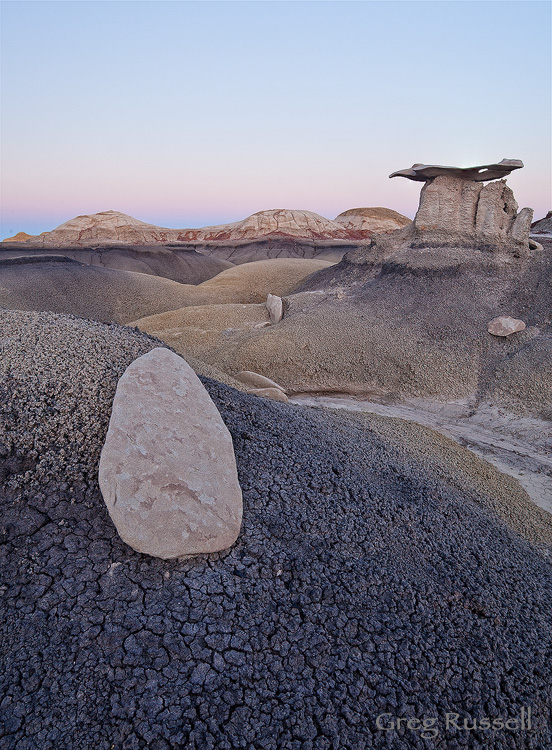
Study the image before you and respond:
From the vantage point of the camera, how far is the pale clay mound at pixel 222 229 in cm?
4597

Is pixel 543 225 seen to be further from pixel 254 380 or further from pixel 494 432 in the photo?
pixel 254 380

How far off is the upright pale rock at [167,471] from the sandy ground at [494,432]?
5.10 m

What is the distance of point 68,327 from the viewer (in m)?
4.54

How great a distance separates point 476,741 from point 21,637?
2466 mm

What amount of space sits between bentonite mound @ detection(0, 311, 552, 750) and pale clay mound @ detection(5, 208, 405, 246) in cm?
4404

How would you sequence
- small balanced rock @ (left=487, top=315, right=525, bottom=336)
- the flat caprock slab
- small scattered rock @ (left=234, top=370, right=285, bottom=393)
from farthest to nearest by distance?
the flat caprock slab → small balanced rock @ (left=487, top=315, right=525, bottom=336) → small scattered rock @ (left=234, top=370, right=285, bottom=393)

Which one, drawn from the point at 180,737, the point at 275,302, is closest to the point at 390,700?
the point at 180,737

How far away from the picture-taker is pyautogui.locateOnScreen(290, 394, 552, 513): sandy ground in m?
7.42

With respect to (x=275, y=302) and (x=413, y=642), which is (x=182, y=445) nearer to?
(x=413, y=642)

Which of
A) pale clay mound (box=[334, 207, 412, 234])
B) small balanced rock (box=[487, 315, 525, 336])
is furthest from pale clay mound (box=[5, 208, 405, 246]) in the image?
small balanced rock (box=[487, 315, 525, 336])

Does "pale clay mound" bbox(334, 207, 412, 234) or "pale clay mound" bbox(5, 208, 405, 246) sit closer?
"pale clay mound" bbox(5, 208, 405, 246)

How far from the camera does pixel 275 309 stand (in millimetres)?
15352

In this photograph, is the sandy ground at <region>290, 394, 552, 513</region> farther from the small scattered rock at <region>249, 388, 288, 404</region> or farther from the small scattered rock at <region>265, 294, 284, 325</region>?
the small scattered rock at <region>265, 294, 284, 325</region>
